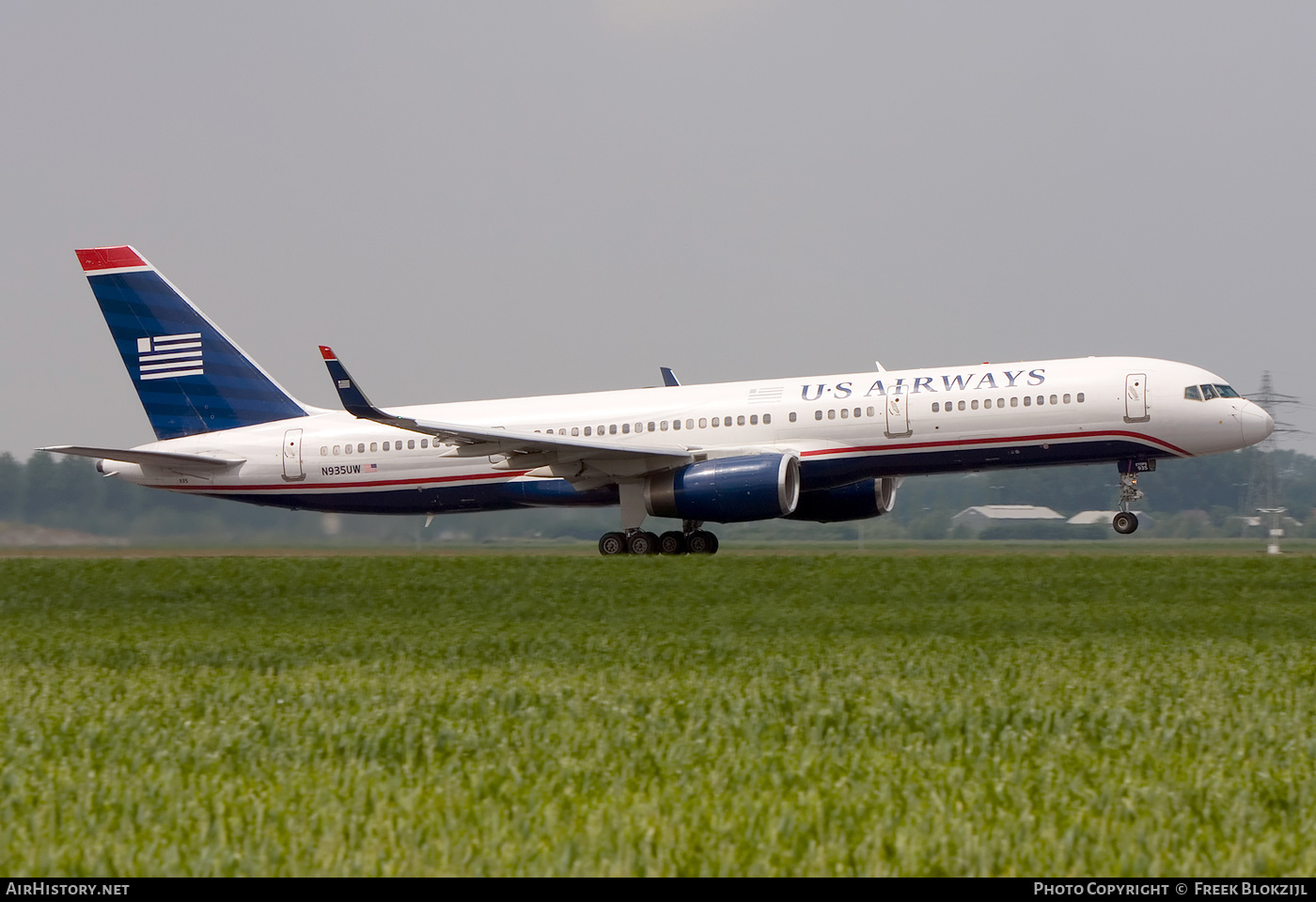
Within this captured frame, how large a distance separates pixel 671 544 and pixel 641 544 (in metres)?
0.63

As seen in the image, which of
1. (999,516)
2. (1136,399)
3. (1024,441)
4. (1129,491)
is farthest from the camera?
(999,516)

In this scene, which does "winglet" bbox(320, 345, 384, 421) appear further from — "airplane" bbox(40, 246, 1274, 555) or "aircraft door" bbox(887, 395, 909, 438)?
"aircraft door" bbox(887, 395, 909, 438)

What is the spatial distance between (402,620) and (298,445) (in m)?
17.0

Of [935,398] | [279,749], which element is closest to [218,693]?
[279,749]

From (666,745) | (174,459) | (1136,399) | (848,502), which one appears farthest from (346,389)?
(666,745)

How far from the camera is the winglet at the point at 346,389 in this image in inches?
1014

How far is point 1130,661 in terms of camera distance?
401 inches

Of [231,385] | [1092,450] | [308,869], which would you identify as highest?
[231,385]

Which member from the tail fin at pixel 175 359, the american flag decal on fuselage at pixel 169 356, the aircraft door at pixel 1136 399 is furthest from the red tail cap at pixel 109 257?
the aircraft door at pixel 1136 399

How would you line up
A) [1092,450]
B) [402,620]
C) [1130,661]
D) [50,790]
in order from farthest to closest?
[1092,450] < [402,620] < [1130,661] < [50,790]

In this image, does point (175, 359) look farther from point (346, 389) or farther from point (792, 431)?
point (792, 431)

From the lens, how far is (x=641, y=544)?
92.8 ft

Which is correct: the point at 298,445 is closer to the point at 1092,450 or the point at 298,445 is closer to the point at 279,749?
the point at 1092,450

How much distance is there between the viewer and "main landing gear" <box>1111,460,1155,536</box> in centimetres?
2692
